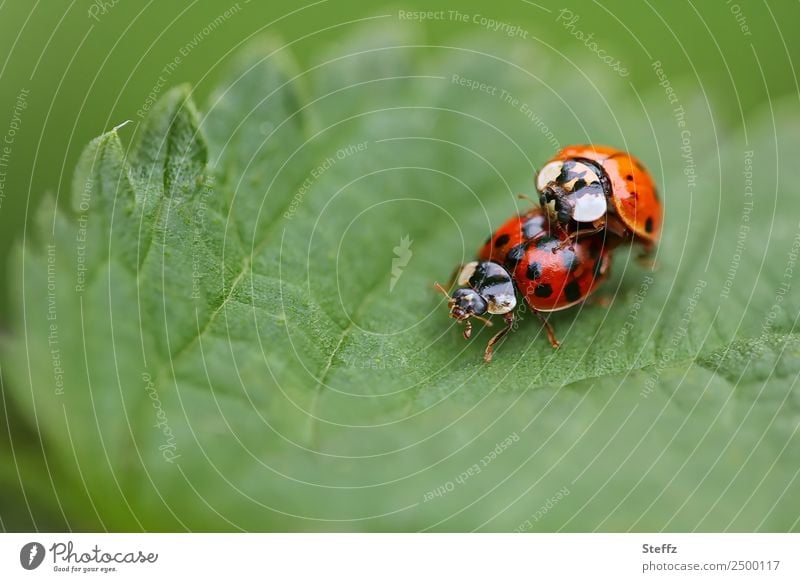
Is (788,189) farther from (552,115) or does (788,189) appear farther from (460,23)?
(460,23)

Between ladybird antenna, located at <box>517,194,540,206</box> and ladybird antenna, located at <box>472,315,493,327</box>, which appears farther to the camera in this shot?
ladybird antenna, located at <box>517,194,540,206</box>

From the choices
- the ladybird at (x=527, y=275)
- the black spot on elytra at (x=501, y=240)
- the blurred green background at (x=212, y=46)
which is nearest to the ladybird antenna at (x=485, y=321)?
the ladybird at (x=527, y=275)

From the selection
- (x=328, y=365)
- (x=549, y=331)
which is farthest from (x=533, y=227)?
(x=328, y=365)

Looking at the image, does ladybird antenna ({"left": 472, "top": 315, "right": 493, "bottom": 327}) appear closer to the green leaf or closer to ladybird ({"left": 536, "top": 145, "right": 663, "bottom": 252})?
the green leaf

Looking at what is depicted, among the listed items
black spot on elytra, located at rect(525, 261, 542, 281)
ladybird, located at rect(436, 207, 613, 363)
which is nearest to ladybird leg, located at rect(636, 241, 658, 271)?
ladybird, located at rect(436, 207, 613, 363)

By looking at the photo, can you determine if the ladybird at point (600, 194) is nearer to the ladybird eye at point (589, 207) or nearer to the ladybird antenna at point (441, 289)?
the ladybird eye at point (589, 207)

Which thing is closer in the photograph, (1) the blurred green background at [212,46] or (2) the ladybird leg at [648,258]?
(1) the blurred green background at [212,46]

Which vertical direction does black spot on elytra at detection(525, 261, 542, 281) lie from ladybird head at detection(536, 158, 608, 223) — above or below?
below
